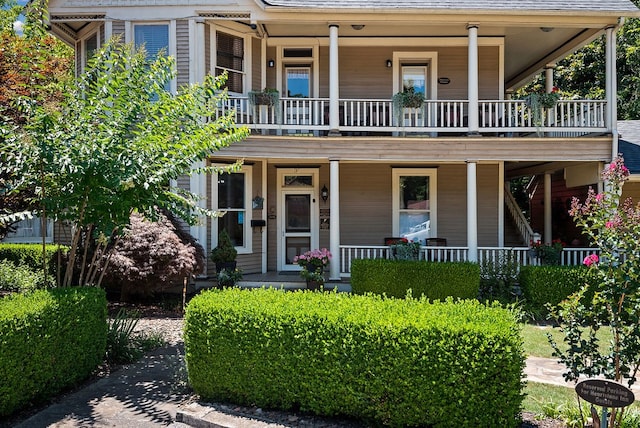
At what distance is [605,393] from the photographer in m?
3.51

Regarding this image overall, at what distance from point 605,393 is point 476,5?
924cm

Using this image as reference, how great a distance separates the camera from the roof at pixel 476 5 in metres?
10.2

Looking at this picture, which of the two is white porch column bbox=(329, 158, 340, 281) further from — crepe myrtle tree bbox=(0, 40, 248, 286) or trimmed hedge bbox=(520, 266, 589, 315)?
crepe myrtle tree bbox=(0, 40, 248, 286)

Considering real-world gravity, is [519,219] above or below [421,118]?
below

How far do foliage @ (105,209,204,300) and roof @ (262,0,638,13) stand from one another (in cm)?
571

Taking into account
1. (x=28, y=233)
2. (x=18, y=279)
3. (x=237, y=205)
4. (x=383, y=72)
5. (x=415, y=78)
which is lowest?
(x=18, y=279)

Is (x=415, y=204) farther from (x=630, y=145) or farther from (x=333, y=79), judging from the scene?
(x=630, y=145)

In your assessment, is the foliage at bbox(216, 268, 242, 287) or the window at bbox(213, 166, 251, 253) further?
the window at bbox(213, 166, 251, 253)

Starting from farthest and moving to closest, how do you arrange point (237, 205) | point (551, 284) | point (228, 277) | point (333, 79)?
point (237, 205), point (333, 79), point (228, 277), point (551, 284)

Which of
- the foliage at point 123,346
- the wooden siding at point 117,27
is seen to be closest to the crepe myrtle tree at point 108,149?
the foliage at point 123,346

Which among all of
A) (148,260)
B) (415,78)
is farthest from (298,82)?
(148,260)

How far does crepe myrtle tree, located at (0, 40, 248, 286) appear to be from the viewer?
17.9 feet

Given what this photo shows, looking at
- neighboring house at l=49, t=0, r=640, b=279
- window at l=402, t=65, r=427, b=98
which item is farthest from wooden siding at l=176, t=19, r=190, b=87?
window at l=402, t=65, r=427, b=98

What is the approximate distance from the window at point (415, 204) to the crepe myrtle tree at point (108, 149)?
6.83 m
